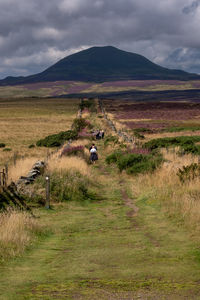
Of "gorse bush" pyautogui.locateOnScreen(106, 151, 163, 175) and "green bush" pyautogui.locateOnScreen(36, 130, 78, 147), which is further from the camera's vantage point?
"green bush" pyautogui.locateOnScreen(36, 130, 78, 147)

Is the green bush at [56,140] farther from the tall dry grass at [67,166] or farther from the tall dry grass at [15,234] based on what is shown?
the tall dry grass at [15,234]

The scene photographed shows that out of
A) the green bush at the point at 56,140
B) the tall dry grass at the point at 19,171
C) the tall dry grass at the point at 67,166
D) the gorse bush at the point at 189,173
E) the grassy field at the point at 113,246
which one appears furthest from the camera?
the green bush at the point at 56,140

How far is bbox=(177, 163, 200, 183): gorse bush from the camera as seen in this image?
15.5m

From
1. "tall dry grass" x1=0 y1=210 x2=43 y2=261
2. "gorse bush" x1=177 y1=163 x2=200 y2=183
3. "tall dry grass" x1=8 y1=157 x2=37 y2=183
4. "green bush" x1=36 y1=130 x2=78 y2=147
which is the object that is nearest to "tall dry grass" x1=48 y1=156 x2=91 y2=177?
"tall dry grass" x1=8 y1=157 x2=37 y2=183

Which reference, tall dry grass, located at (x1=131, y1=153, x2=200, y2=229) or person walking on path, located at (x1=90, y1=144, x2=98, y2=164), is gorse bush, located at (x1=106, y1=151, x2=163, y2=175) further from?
person walking on path, located at (x1=90, y1=144, x2=98, y2=164)

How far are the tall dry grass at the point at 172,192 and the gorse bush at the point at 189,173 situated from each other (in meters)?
0.23

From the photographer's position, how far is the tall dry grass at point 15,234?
8508 millimetres

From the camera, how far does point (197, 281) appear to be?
22.0ft

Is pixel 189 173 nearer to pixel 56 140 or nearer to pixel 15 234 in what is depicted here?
pixel 15 234

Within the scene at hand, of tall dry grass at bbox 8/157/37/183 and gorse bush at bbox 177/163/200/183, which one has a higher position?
gorse bush at bbox 177/163/200/183

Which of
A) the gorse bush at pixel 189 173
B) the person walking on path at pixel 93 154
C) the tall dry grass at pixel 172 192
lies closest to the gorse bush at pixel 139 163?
the tall dry grass at pixel 172 192

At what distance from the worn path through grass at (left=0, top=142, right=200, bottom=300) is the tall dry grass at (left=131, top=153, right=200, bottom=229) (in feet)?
1.38

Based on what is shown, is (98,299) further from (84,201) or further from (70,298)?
(84,201)

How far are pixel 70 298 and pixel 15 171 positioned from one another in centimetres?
1352
